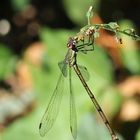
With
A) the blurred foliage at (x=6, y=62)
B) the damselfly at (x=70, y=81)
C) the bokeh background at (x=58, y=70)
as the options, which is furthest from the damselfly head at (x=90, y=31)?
the blurred foliage at (x=6, y=62)

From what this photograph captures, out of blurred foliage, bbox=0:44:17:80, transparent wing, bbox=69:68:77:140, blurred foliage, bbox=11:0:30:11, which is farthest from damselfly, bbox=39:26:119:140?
blurred foliage, bbox=11:0:30:11

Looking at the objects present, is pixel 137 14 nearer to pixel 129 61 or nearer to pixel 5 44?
pixel 129 61

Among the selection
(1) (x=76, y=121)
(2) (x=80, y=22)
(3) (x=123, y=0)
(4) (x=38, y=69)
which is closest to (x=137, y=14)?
(3) (x=123, y=0)

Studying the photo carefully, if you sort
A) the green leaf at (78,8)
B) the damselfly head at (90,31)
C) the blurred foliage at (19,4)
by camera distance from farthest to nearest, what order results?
the blurred foliage at (19,4) < the green leaf at (78,8) < the damselfly head at (90,31)

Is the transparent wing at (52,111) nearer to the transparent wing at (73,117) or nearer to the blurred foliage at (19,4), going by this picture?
the transparent wing at (73,117)

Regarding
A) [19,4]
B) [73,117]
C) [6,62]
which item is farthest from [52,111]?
[19,4]

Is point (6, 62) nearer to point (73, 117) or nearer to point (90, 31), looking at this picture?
point (73, 117)

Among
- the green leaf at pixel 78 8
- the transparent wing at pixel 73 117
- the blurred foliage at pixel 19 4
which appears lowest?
the transparent wing at pixel 73 117
